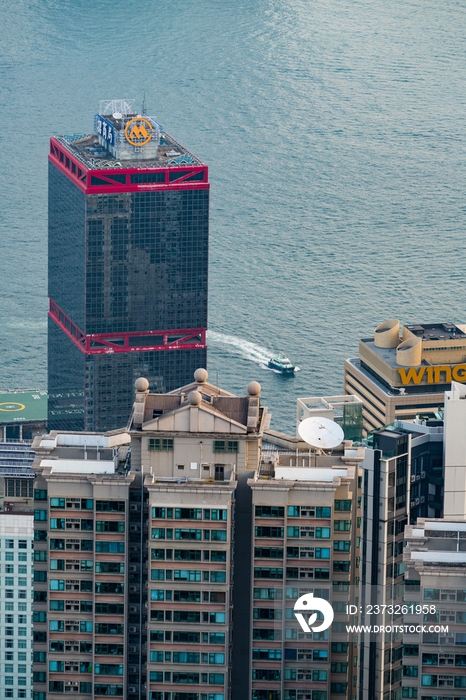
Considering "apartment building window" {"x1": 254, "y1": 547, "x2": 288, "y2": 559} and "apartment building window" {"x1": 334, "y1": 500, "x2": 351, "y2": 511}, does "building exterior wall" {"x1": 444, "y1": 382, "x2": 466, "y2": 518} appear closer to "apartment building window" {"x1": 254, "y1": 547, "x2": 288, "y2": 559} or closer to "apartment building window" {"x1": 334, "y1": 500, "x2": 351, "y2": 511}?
"apartment building window" {"x1": 334, "y1": 500, "x2": 351, "y2": 511}

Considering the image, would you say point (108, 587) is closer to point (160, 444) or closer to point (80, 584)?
point (80, 584)

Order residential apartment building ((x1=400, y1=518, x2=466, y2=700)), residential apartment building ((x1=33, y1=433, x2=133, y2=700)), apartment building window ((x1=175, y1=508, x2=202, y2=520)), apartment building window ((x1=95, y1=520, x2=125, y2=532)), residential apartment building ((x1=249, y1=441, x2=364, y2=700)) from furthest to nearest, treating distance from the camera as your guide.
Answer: residential apartment building ((x1=33, y1=433, x2=133, y2=700)), apartment building window ((x1=95, y1=520, x2=125, y2=532)), residential apartment building ((x1=249, y1=441, x2=364, y2=700)), apartment building window ((x1=175, y1=508, x2=202, y2=520)), residential apartment building ((x1=400, y1=518, x2=466, y2=700))

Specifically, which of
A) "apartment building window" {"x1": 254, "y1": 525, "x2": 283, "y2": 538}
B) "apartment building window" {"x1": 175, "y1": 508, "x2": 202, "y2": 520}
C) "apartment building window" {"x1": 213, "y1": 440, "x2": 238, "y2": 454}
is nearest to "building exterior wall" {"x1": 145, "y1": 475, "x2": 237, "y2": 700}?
"apartment building window" {"x1": 175, "y1": 508, "x2": 202, "y2": 520}

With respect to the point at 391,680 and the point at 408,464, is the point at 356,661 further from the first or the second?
the point at 408,464

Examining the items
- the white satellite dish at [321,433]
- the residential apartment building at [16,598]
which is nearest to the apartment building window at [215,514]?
the white satellite dish at [321,433]

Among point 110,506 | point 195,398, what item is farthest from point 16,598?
point 195,398
